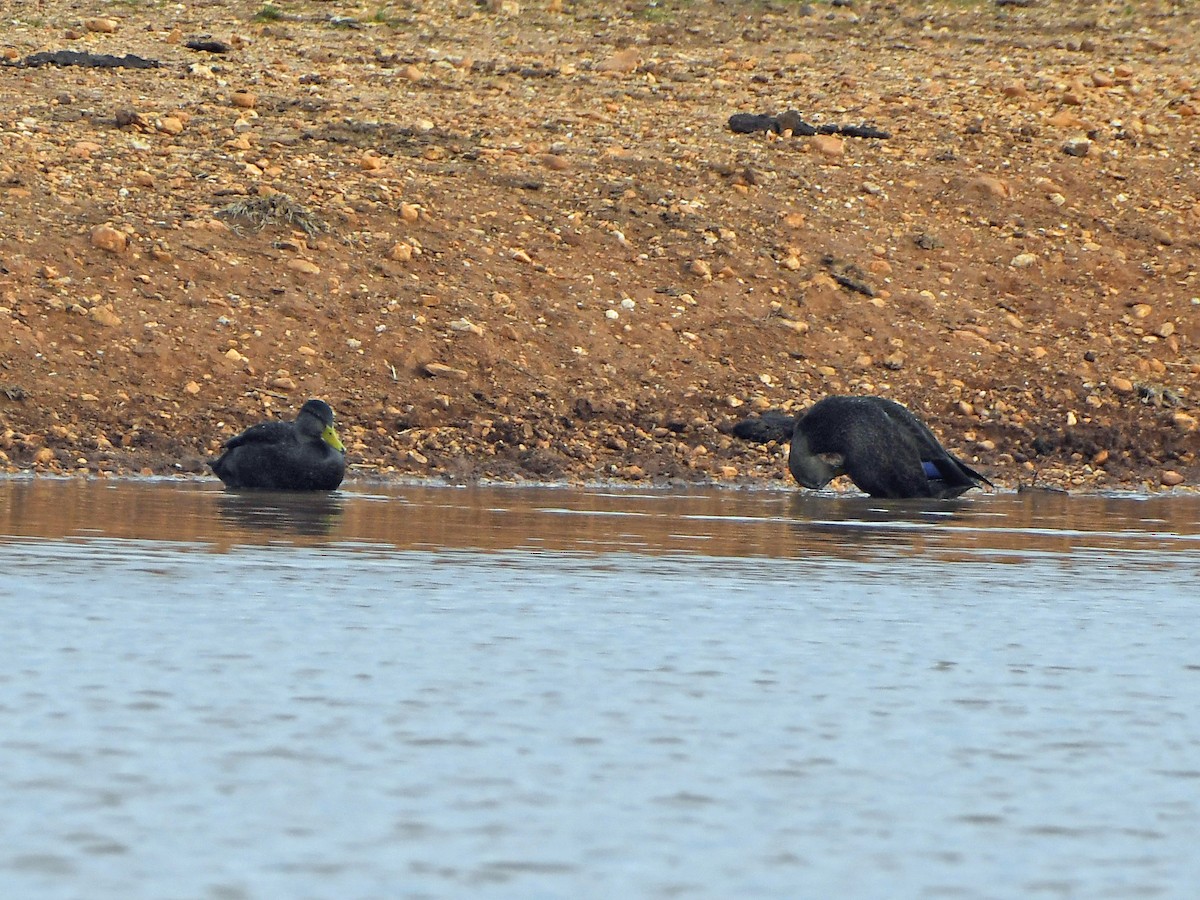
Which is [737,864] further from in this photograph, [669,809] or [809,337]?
[809,337]

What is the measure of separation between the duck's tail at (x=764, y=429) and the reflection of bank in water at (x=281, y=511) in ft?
14.7

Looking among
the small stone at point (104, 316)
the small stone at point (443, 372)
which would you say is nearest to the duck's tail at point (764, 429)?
the small stone at point (443, 372)

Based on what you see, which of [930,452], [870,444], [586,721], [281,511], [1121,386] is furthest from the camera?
[1121,386]

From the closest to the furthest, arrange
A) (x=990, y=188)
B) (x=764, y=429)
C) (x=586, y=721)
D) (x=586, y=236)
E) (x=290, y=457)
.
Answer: (x=586, y=721) < (x=290, y=457) < (x=764, y=429) < (x=586, y=236) < (x=990, y=188)

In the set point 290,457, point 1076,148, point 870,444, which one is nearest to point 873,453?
point 870,444

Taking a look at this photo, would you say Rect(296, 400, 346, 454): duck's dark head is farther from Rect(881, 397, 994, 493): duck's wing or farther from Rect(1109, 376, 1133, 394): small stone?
Rect(1109, 376, 1133, 394): small stone

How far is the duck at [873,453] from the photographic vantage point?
14406 millimetres

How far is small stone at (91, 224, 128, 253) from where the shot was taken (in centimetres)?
1894

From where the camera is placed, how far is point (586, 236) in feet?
69.1

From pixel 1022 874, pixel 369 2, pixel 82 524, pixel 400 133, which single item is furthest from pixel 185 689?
pixel 369 2

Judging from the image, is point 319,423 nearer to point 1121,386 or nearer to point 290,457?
point 290,457

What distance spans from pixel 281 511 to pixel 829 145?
44.3 feet

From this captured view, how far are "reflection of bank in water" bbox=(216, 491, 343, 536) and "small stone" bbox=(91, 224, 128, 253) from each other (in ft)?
20.3

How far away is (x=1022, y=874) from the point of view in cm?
400
